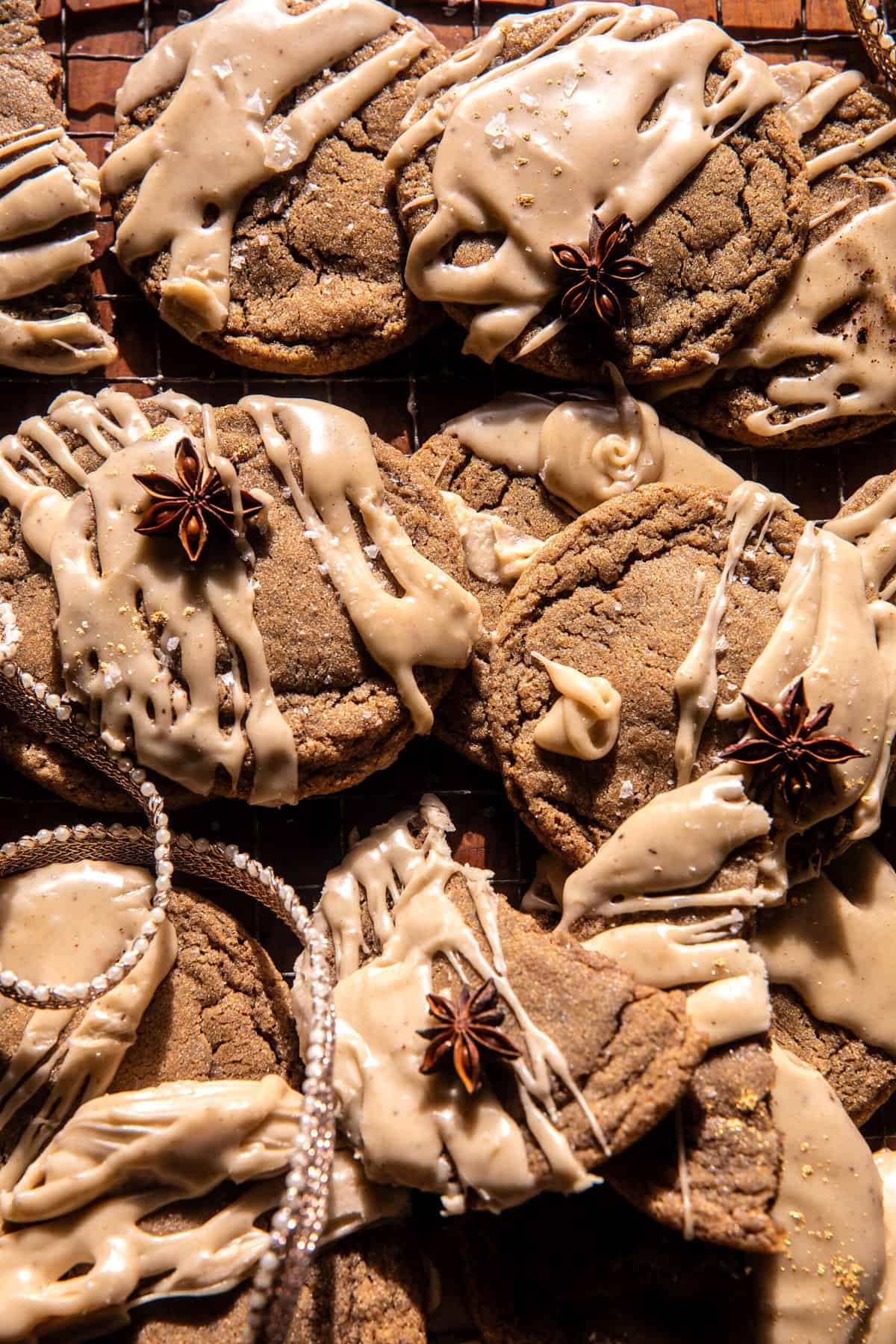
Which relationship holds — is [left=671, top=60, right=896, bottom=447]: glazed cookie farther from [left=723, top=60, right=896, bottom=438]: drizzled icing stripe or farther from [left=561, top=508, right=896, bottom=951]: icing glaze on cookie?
[left=561, top=508, right=896, bottom=951]: icing glaze on cookie

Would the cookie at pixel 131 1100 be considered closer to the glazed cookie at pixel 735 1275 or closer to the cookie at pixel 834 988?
the glazed cookie at pixel 735 1275

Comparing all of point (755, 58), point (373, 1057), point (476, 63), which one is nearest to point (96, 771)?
point (373, 1057)

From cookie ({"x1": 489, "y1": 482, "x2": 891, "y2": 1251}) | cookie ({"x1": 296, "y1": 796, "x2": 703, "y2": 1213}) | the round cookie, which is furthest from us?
the round cookie

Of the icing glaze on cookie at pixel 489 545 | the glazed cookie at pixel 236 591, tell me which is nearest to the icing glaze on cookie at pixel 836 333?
the icing glaze on cookie at pixel 489 545

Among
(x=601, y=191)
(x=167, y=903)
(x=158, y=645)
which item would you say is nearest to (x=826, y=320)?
(x=601, y=191)

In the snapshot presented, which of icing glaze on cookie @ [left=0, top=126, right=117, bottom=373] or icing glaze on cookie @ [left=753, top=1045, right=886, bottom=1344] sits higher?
icing glaze on cookie @ [left=0, top=126, right=117, bottom=373]

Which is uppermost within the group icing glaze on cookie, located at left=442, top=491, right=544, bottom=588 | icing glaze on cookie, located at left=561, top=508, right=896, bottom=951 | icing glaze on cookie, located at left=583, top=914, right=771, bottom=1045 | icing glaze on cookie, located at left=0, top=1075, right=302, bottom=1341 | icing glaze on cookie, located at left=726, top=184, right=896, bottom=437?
icing glaze on cookie, located at left=726, top=184, right=896, bottom=437

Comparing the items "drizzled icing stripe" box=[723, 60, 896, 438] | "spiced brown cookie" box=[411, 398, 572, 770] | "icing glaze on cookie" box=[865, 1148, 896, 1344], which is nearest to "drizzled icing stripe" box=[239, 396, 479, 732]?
"spiced brown cookie" box=[411, 398, 572, 770]
